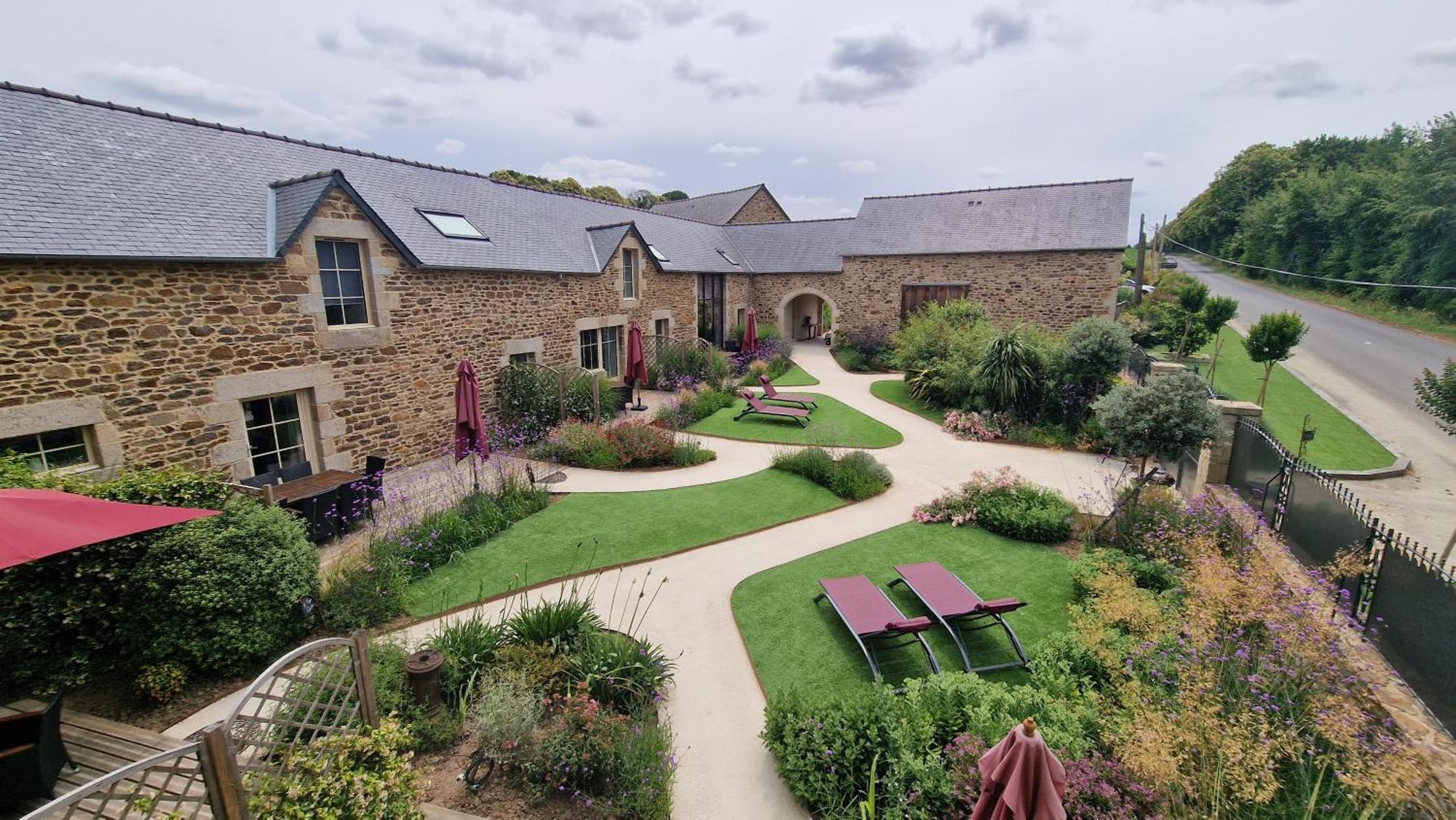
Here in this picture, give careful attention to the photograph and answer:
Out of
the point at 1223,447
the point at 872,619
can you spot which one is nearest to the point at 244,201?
the point at 872,619

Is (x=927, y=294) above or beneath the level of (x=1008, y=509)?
above

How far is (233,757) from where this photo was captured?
295 cm

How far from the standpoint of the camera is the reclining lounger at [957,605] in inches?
232

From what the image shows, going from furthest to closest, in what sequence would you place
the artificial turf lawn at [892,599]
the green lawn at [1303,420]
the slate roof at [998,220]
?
the slate roof at [998,220] → the green lawn at [1303,420] → the artificial turf lawn at [892,599]

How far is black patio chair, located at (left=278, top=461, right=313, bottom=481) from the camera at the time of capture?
30.9 ft

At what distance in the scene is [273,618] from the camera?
5.86 meters

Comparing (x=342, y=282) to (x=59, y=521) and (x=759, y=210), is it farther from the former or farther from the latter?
(x=759, y=210)

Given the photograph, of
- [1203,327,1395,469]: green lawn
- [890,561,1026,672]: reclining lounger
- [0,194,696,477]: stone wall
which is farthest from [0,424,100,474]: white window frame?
[1203,327,1395,469]: green lawn

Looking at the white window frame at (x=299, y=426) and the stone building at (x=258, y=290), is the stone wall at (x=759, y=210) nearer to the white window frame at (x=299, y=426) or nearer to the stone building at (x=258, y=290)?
the stone building at (x=258, y=290)

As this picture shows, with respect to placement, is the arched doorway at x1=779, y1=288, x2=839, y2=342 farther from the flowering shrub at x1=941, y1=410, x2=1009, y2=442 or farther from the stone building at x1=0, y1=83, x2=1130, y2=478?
the flowering shrub at x1=941, y1=410, x2=1009, y2=442

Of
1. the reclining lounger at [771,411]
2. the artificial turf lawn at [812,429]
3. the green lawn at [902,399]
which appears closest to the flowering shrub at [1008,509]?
the artificial turf lawn at [812,429]

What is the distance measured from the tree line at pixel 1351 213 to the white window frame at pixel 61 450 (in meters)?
43.0

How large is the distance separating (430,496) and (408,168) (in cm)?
834

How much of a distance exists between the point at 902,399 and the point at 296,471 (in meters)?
14.4
